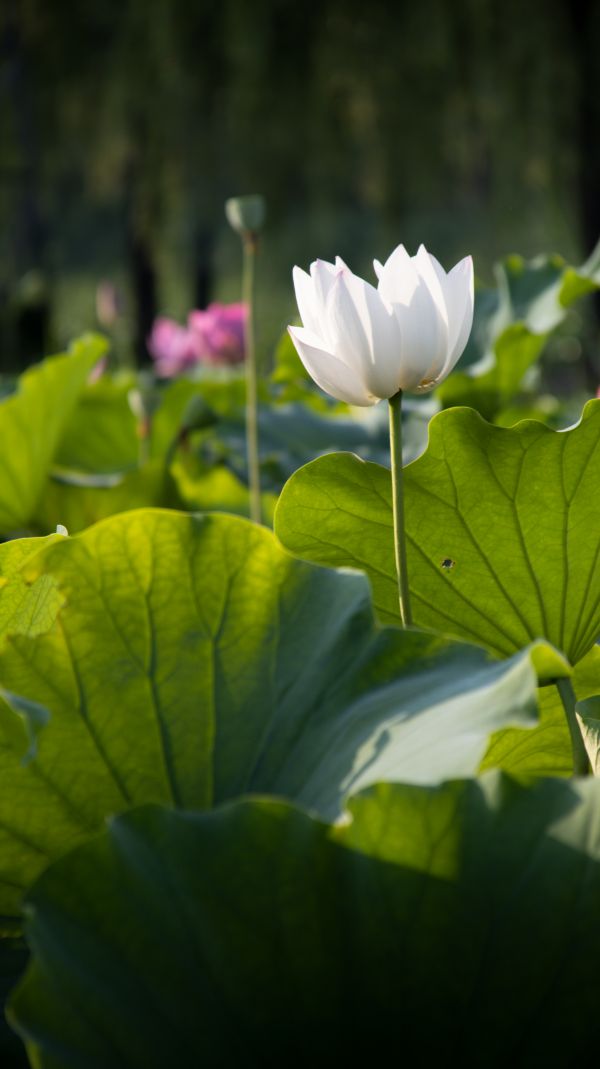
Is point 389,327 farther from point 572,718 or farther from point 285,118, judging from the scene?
point 285,118

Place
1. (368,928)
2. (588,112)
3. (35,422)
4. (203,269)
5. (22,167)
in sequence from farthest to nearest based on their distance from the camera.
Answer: (203,269)
(22,167)
(588,112)
(35,422)
(368,928)

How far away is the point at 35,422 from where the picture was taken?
151 cm

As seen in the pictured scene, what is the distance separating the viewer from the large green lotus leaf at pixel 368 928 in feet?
1.64

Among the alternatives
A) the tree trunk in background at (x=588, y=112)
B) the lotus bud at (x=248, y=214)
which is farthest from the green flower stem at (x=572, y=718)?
the tree trunk in background at (x=588, y=112)

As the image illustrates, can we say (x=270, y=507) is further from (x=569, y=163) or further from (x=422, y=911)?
(x=569, y=163)

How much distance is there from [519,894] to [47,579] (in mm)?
293

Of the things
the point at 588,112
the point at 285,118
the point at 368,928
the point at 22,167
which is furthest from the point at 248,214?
the point at 22,167

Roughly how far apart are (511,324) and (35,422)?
0.57m

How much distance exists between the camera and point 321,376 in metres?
0.71

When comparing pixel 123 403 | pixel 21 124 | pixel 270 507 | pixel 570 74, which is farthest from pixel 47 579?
pixel 21 124

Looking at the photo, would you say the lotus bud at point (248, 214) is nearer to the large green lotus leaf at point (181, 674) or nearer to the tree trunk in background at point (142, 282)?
the large green lotus leaf at point (181, 674)

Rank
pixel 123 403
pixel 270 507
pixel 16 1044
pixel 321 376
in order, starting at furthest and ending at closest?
1. pixel 123 403
2. pixel 270 507
3. pixel 321 376
4. pixel 16 1044

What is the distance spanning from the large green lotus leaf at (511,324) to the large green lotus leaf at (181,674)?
2.70 feet

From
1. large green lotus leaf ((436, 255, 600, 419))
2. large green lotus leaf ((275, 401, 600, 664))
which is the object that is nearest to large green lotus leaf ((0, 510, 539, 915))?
large green lotus leaf ((275, 401, 600, 664))
